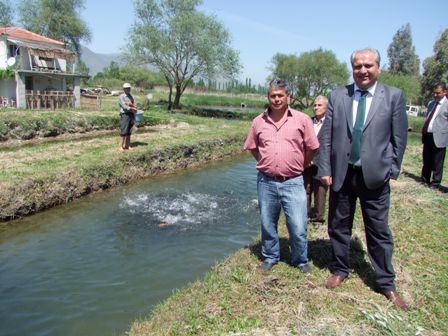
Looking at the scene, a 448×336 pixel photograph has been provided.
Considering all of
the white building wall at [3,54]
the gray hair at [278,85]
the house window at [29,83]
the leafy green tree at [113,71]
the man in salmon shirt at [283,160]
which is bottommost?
the man in salmon shirt at [283,160]

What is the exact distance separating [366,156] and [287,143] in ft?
2.54

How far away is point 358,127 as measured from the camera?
3.51m

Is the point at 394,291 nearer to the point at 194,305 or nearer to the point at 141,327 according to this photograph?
the point at 194,305

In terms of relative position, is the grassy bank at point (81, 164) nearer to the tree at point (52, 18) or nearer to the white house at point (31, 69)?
the white house at point (31, 69)

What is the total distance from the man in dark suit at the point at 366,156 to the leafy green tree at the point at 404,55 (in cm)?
7099

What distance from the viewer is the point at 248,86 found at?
10394 centimetres

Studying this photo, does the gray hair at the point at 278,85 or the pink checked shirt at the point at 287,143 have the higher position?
the gray hair at the point at 278,85

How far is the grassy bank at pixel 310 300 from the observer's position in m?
3.22

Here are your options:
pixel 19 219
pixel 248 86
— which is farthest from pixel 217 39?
pixel 248 86

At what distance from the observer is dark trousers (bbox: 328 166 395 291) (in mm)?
3580

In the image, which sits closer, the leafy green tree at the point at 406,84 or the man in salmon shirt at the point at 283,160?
the man in salmon shirt at the point at 283,160

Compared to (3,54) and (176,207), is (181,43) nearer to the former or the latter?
(3,54)

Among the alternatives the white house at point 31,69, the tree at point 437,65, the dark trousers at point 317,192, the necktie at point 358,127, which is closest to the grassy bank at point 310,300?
the dark trousers at point 317,192

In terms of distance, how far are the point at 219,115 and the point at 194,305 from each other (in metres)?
28.8
